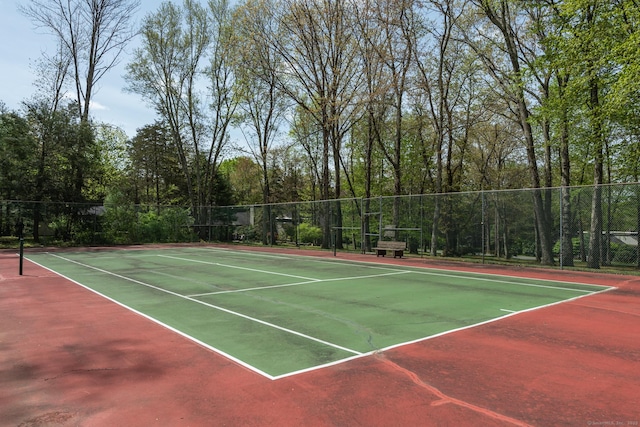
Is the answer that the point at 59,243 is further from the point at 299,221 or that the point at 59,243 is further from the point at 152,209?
the point at 299,221

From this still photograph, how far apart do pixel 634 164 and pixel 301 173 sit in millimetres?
37744

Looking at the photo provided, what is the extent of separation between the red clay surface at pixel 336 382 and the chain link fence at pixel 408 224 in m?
Answer: 10.9

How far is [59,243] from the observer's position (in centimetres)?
2733

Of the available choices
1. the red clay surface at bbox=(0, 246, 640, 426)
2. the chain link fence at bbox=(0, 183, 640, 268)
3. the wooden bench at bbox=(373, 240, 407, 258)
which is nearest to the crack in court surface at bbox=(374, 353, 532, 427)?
the red clay surface at bbox=(0, 246, 640, 426)

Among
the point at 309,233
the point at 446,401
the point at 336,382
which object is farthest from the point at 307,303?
the point at 309,233

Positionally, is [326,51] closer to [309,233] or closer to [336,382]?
[309,233]

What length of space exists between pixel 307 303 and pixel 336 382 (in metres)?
4.40

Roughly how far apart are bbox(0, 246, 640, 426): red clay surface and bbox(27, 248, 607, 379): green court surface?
460 millimetres

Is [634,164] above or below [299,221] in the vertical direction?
above

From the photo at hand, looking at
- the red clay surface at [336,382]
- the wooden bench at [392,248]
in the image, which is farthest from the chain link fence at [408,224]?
the red clay surface at [336,382]

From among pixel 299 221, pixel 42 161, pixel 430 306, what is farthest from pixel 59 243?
pixel 430 306

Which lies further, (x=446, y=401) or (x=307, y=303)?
(x=307, y=303)

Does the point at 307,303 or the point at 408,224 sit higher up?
the point at 408,224

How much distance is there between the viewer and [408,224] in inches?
924
